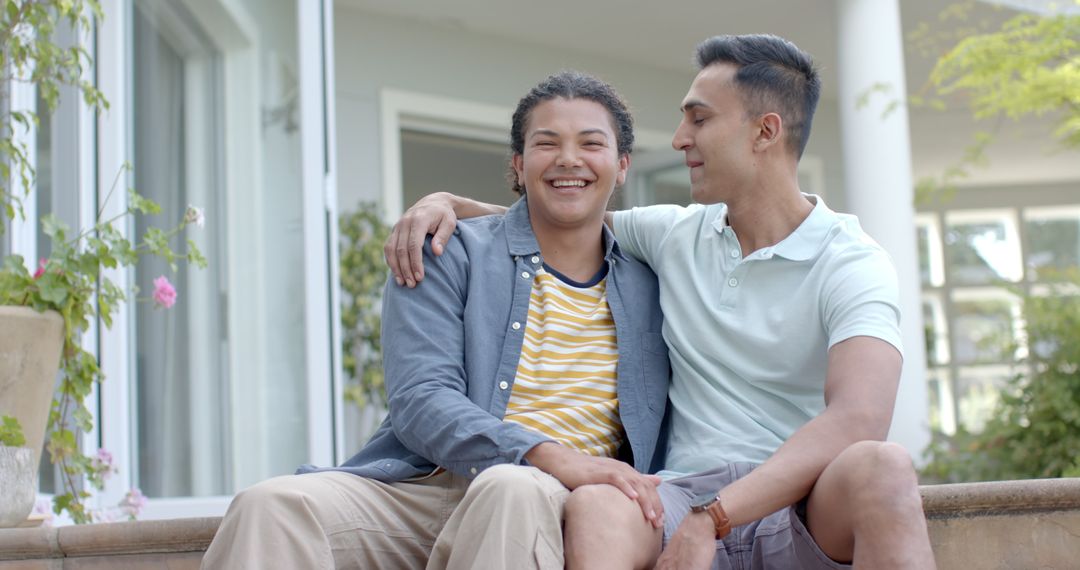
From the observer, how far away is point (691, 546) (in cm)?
169

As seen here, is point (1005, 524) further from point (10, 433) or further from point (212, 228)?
point (212, 228)

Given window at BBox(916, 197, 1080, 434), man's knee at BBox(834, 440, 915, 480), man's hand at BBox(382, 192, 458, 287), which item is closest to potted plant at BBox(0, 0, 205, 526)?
man's hand at BBox(382, 192, 458, 287)

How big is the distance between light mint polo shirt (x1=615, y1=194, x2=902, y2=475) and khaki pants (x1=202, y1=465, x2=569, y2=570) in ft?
1.31

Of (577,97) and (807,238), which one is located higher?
(577,97)

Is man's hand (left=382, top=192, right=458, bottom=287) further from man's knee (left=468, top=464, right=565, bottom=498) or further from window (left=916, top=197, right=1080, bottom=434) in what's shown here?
window (left=916, top=197, right=1080, bottom=434)

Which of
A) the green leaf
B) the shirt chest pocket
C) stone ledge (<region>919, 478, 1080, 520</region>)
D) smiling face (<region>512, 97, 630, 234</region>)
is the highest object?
smiling face (<region>512, 97, 630, 234</region>)

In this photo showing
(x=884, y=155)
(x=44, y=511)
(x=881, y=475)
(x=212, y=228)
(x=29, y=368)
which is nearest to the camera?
(x=881, y=475)

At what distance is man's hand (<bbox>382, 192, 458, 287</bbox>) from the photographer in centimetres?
209

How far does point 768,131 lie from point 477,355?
633 mm

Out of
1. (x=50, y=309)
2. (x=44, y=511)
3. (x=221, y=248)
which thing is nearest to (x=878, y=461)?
(x=50, y=309)

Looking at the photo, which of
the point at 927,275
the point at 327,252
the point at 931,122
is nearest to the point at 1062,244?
the point at 927,275

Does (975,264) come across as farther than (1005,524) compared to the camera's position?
Yes

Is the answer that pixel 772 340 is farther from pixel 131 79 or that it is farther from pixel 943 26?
pixel 943 26

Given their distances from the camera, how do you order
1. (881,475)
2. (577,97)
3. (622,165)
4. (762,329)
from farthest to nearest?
(622,165) < (577,97) < (762,329) < (881,475)
